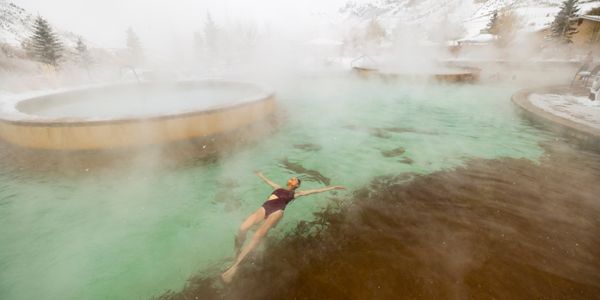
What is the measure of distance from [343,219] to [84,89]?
10735 mm

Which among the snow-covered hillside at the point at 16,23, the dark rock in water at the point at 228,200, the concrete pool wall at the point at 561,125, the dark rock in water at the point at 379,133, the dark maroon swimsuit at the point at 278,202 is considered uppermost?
the snow-covered hillside at the point at 16,23

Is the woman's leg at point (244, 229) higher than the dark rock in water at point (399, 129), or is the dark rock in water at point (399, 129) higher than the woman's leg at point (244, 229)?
the dark rock in water at point (399, 129)

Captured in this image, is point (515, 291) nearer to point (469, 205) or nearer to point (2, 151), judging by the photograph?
point (469, 205)

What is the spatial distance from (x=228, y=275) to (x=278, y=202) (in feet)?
3.78

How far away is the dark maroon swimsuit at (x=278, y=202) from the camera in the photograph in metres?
3.67

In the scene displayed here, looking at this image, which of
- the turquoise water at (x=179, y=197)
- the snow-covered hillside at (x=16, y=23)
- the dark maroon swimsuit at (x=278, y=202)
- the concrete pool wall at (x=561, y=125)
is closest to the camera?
the turquoise water at (x=179, y=197)

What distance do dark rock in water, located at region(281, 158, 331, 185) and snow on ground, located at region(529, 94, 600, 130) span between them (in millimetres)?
6037

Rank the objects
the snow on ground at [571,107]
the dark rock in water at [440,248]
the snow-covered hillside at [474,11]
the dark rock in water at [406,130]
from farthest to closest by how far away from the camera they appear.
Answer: the snow-covered hillside at [474,11]
the dark rock in water at [406,130]
the snow on ground at [571,107]
the dark rock in water at [440,248]

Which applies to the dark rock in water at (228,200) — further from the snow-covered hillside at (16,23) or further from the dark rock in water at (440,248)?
the snow-covered hillside at (16,23)

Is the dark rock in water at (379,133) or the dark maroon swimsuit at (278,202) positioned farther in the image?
the dark rock in water at (379,133)

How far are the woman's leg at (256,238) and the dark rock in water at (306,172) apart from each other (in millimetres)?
1598

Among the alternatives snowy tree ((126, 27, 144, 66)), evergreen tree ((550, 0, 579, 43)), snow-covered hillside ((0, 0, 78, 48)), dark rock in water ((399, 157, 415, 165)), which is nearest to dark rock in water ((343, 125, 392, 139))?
dark rock in water ((399, 157, 415, 165))

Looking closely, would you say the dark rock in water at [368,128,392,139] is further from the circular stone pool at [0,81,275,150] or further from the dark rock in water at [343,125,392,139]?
the circular stone pool at [0,81,275,150]

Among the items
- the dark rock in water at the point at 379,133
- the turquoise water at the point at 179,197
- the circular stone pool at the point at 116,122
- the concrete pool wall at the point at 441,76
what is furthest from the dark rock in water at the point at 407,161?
the concrete pool wall at the point at 441,76
